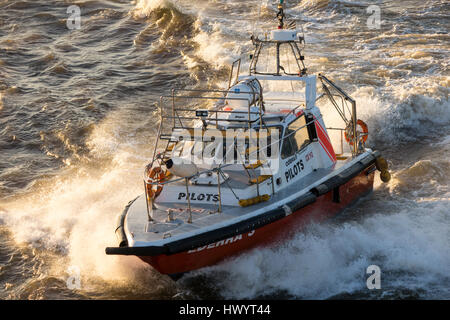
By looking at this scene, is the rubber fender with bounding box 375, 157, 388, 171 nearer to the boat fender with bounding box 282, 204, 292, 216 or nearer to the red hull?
the red hull

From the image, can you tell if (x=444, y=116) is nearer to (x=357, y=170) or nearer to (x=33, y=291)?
(x=357, y=170)

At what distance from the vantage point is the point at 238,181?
356 inches

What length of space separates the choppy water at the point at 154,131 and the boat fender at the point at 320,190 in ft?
1.88

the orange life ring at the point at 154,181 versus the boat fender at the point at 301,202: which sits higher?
the orange life ring at the point at 154,181

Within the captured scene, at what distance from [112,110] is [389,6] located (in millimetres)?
10736

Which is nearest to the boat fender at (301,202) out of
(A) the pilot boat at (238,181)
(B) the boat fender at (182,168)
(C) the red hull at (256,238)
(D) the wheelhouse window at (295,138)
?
(A) the pilot boat at (238,181)

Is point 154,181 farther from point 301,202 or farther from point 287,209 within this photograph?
point 301,202

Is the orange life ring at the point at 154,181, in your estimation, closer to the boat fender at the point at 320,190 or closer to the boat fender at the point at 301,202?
the boat fender at the point at 301,202

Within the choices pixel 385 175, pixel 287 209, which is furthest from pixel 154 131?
pixel 287 209

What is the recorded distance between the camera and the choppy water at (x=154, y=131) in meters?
8.84

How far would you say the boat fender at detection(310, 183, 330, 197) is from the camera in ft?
31.3

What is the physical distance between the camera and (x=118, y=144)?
44.2 ft

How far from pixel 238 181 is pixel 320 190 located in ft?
4.65

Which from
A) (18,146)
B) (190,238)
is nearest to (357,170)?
(190,238)
